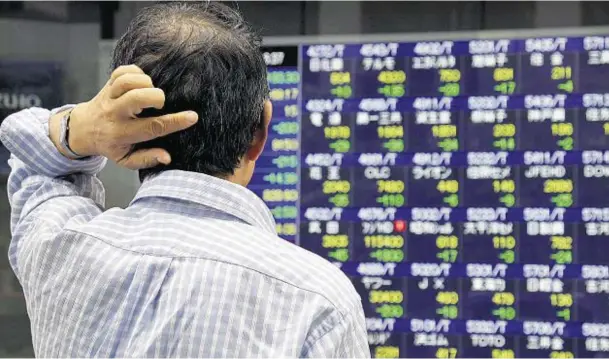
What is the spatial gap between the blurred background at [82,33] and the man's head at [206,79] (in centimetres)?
134

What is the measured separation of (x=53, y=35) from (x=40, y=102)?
8.8 inches

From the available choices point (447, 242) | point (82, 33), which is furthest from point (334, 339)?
point (82, 33)

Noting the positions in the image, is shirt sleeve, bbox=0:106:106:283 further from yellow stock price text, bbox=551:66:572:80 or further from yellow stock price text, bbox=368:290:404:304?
yellow stock price text, bbox=551:66:572:80

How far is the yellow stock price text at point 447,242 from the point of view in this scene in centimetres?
203

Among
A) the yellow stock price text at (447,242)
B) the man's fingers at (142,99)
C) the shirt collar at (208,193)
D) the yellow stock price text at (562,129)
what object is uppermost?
the yellow stock price text at (562,129)

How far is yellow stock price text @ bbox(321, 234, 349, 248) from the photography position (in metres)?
2.10

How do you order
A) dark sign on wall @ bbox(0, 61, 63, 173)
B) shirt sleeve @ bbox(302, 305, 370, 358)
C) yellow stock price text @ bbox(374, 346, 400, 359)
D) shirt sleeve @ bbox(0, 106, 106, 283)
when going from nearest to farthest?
shirt sleeve @ bbox(302, 305, 370, 358)
shirt sleeve @ bbox(0, 106, 106, 283)
yellow stock price text @ bbox(374, 346, 400, 359)
dark sign on wall @ bbox(0, 61, 63, 173)

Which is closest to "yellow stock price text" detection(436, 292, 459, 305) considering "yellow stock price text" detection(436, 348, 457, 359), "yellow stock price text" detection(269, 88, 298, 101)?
"yellow stock price text" detection(436, 348, 457, 359)

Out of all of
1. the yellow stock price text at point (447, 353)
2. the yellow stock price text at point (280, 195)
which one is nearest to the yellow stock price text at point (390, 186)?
the yellow stock price text at point (280, 195)

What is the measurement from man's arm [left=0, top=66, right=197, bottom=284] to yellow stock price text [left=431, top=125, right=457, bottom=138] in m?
1.29

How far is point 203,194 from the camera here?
75 centimetres

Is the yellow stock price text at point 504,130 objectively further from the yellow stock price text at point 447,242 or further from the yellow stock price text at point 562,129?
the yellow stock price text at point 447,242

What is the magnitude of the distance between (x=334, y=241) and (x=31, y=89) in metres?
1.09

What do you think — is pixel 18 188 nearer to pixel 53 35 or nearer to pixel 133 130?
pixel 133 130
